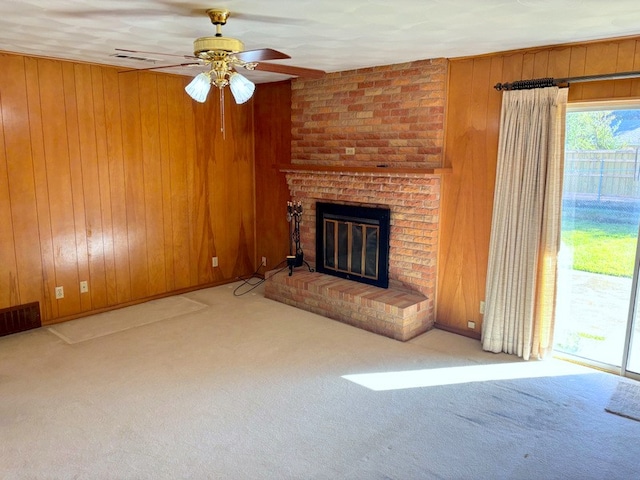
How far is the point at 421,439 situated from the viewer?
2.77 metres

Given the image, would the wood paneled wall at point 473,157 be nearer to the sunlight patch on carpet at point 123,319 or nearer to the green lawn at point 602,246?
the green lawn at point 602,246

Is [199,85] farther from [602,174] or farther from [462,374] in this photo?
[602,174]

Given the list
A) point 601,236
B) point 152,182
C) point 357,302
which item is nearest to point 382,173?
point 357,302

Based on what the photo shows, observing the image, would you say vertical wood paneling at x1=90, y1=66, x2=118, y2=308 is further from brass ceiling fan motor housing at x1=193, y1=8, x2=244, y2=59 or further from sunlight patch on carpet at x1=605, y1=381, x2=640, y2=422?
sunlight patch on carpet at x1=605, y1=381, x2=640, y2=422

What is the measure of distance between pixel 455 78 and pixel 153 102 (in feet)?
10.2

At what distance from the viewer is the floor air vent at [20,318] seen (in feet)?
14.1

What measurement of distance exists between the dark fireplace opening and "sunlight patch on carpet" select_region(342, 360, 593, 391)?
4.26ft

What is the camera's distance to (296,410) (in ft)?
10.1

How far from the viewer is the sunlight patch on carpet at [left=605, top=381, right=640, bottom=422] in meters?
3.06

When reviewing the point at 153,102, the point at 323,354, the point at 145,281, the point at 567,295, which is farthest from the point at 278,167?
the point at 567,295

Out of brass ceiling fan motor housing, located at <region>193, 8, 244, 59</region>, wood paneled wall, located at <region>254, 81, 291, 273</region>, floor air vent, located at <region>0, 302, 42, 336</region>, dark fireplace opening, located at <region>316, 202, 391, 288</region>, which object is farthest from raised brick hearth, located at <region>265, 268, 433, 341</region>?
brass ceiling fan motor housing, located at <region>193, 8, 244, 59</region>

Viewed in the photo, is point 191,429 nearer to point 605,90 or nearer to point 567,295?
point 567,295

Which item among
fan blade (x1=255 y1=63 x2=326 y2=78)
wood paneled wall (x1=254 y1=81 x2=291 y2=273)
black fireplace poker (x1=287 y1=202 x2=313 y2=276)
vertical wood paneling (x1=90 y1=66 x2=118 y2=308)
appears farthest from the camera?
wood paneled wall (x1=254 y1=81 x2=291 y2=273)

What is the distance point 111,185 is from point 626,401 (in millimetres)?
4830
